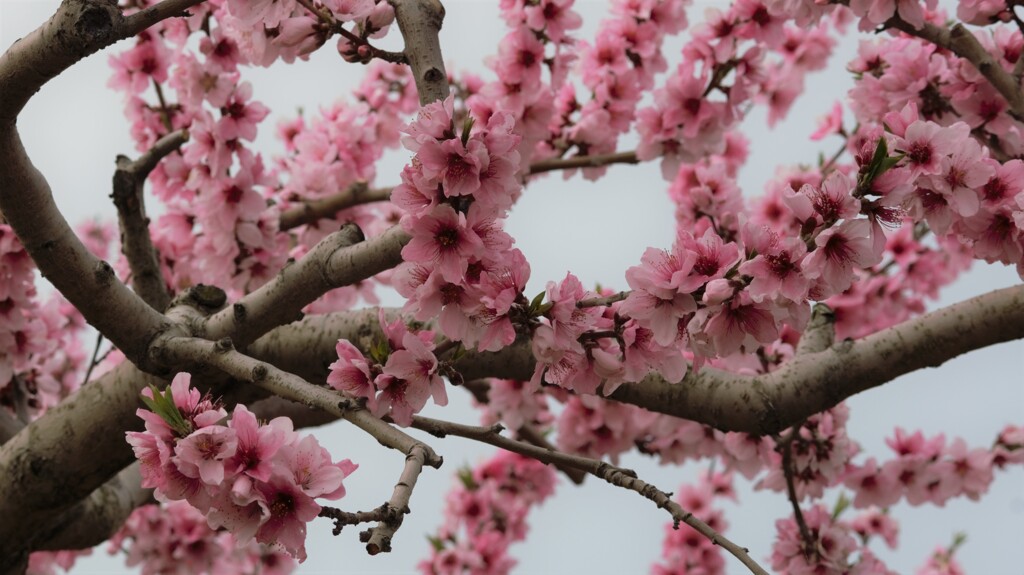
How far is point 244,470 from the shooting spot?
1635mm

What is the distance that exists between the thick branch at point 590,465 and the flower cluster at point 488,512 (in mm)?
4153

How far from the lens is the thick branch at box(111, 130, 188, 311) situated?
312 centimetres

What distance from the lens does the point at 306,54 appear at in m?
2.45

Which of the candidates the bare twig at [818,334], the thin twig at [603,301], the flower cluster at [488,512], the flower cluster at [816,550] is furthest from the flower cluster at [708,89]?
the flower cluster at [488,512]

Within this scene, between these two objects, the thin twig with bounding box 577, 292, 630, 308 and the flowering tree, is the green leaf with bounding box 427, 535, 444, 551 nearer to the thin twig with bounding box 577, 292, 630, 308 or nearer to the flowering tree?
the flowering tree

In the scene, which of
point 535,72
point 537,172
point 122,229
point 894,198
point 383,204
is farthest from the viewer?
point 383,204

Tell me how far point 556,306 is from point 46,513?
1.83m

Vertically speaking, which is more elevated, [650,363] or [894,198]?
[894,198]

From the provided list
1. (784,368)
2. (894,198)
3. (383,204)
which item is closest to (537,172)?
(383,204)

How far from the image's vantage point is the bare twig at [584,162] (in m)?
4.02

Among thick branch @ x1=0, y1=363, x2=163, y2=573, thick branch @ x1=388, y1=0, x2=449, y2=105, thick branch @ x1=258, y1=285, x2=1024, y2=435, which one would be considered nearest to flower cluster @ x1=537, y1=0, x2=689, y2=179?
thick branch @ x1=258, y1=285, x2=1024, y2=435

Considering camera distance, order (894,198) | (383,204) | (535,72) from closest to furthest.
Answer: (894,198) < (535,72) < (383,204)

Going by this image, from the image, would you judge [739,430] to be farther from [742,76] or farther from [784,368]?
[742,76]

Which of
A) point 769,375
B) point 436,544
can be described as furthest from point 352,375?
point 436,544
